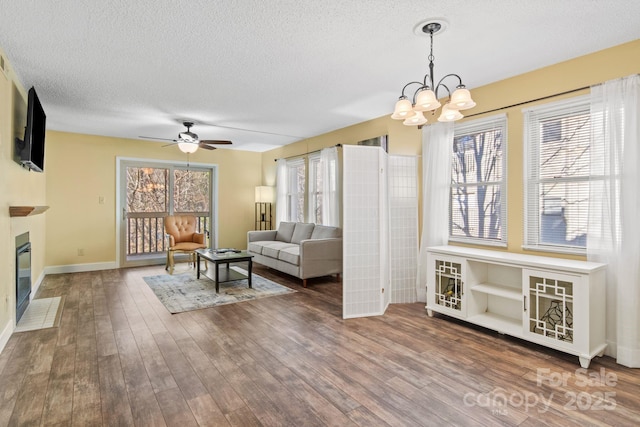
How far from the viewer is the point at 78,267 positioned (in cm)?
620

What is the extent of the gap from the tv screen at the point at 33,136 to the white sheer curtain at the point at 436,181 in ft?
13.4

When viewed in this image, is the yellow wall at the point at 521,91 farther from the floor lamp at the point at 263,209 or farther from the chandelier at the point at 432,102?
the floor lamp at the point at 263,209

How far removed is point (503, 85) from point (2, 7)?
13.9ft

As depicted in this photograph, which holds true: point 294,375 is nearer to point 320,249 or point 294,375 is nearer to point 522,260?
point 522,260

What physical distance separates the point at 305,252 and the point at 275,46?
116 inches

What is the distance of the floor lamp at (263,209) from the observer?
764cm

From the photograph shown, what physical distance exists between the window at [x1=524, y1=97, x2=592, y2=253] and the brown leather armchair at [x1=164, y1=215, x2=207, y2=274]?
5141mm

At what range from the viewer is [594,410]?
2.06 metres

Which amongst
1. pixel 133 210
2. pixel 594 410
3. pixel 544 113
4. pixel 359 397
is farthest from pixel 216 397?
pixel 133 210

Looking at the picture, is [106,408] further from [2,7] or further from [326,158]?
[326,158]

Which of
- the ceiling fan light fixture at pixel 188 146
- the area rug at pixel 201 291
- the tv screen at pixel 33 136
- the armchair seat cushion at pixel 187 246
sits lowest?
the area rug at pixel 201 291

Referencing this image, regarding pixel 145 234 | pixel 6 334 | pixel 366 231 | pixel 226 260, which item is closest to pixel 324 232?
pixel 226 260

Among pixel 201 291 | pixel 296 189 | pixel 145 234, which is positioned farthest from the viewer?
pixel 296 189

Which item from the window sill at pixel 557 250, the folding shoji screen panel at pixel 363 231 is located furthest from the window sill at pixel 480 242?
the folding shoji screen panel at pixel 363 231
